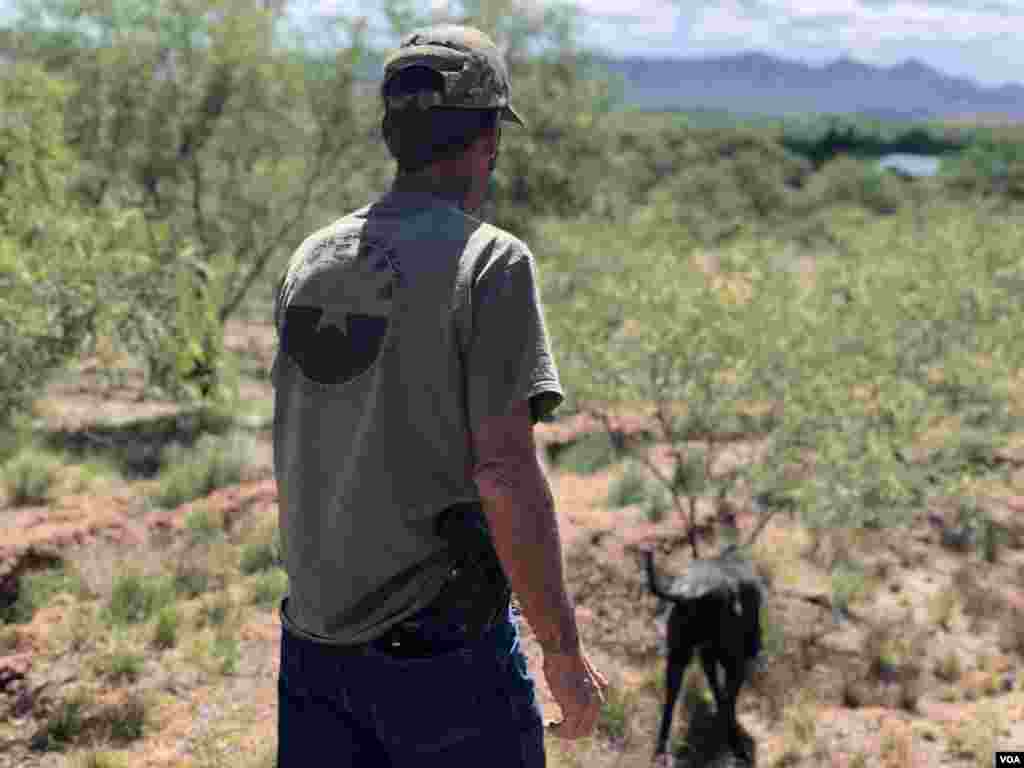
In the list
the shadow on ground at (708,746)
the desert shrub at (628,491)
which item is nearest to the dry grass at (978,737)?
the shadow on ground at (708,746)

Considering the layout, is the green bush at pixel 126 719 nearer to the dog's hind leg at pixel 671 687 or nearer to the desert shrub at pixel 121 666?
the desert shrub at pixel 121 666

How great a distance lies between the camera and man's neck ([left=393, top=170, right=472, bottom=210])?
2098mm

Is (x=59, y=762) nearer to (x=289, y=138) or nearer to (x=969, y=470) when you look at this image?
(x=969, y=470)

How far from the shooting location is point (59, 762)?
4.86 meters

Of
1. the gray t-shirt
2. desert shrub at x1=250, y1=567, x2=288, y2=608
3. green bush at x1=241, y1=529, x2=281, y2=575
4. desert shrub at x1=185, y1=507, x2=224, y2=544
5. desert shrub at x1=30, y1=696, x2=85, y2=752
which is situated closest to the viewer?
the gray t-shirt

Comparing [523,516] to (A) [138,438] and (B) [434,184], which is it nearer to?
(B) [434,184]

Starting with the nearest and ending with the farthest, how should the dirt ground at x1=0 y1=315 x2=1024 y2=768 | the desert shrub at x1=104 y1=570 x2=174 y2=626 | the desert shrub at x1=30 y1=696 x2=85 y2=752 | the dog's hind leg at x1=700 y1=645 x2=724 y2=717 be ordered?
the desert shrub at x1=30 y1=696 x2=85 y2=752 < the dirt ground at x1=0 y1=315 x2=1024 y2=768 < the dog's hind leg at x1=700 y1=645 x2=724 y2=717 < the desert shrub at x1=104 y1=570 x2=174 y2=626

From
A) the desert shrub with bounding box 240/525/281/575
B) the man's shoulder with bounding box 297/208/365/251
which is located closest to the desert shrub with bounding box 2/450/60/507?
the desert shrub with bounding box 240/525/281/575

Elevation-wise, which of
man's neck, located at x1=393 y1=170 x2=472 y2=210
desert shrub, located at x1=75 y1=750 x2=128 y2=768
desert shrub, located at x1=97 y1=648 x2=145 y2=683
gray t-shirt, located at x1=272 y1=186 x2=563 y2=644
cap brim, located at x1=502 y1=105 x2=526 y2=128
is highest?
cap brim, located at x1=502 y1=105 x2=526 y2=128

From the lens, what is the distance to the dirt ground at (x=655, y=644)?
17.9 feet

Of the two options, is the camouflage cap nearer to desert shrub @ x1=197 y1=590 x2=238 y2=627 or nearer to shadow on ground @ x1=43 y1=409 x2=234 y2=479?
desert shrub @ x1=197 y1=590 x2=238 y2=627

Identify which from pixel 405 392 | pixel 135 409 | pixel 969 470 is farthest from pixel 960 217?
pixel 405 392

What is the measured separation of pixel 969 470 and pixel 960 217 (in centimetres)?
1401

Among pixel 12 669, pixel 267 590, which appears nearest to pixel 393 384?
pixel 12 669
